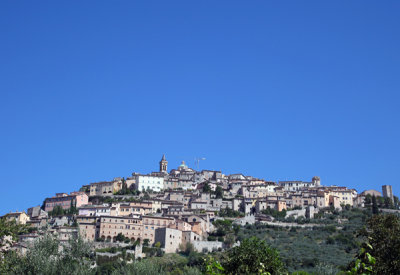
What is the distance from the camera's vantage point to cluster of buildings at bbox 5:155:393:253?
3029 inches

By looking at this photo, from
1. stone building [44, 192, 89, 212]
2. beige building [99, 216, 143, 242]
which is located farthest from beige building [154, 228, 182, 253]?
stone building [44, 192, 89, 212]

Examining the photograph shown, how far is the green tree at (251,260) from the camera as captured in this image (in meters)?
21.5

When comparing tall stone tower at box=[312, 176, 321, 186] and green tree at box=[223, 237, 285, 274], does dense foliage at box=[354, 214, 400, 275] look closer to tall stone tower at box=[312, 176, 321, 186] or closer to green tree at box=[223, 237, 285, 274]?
green tree at box=[223, 237, 285, 274]

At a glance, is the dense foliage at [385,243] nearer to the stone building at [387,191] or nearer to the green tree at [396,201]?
the green tree at [396,201]

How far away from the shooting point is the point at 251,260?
22312 mm

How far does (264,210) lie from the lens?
9431 cm

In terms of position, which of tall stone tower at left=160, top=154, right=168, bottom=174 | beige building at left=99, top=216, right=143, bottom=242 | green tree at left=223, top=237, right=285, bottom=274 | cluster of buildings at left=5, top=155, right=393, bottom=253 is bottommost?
green tree at left=223, top=237, right=285, bottom=274

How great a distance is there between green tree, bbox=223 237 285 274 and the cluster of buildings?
48544mm

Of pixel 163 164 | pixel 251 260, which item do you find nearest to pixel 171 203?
pixel 163 164

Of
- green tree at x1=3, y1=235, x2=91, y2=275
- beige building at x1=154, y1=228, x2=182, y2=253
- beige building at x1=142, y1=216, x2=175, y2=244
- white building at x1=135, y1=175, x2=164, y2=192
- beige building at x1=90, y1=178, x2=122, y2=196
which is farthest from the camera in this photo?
white building at x1=135, y1=175, x2=164, y2=192

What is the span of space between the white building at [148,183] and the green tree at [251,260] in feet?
266

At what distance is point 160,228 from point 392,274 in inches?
2299

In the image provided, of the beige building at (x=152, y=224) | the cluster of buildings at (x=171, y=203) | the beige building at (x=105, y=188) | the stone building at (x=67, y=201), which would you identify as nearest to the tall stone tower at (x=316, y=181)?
the cluster of buildings at (x=171, y=203)

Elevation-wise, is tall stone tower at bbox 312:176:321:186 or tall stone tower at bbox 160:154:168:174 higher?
tall stone tower at bbox 160:154:168:174
